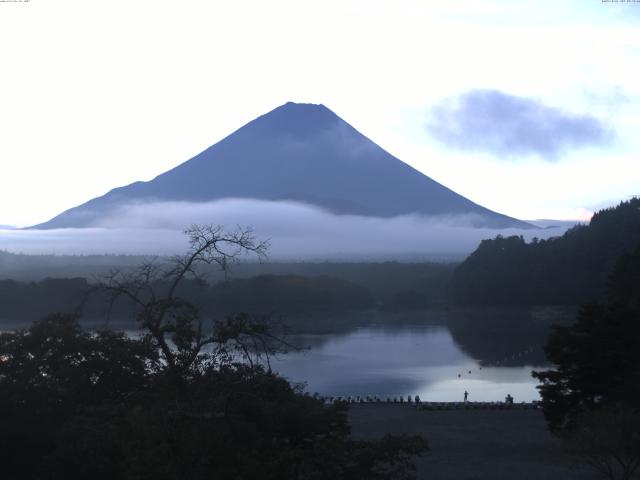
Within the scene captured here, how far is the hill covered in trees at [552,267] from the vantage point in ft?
108

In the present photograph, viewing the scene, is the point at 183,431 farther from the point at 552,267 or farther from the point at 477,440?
the point at 552,267

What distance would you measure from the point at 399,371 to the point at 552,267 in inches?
740

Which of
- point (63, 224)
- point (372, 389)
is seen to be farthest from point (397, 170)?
point (372, 389)

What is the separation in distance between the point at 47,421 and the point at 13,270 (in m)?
37.3

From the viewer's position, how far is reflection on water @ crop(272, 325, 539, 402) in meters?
14.9

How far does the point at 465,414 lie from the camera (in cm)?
1173

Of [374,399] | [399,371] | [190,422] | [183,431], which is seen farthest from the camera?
[399,371]

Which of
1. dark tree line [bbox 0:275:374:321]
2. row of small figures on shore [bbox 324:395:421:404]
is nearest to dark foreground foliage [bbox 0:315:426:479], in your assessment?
row of small figures on shore [bbox 324:395:421:404]

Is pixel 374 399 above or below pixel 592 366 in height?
below

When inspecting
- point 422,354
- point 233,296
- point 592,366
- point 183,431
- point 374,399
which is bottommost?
point 422,354

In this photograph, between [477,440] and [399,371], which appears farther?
[399,371]

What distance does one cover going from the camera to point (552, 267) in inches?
1353

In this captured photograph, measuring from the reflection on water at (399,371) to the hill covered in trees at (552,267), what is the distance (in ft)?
35.8

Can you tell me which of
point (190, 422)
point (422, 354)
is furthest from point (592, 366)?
point (422, 354)
